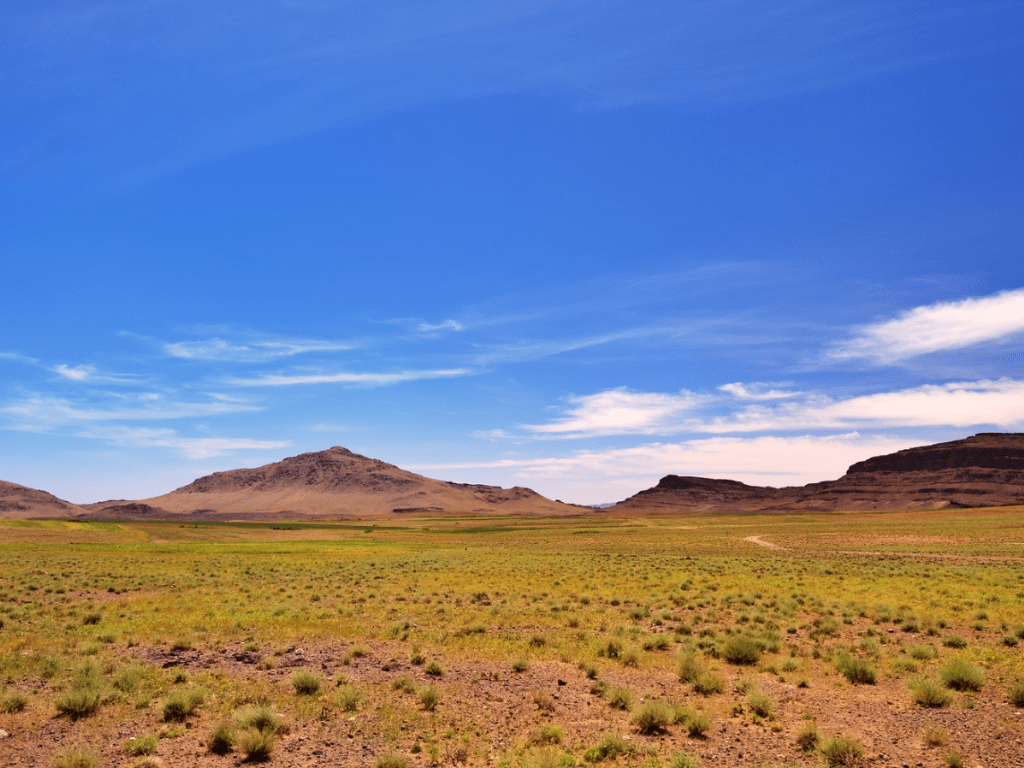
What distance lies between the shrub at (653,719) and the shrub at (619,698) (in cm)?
101

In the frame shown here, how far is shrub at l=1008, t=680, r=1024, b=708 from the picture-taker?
11210 mm

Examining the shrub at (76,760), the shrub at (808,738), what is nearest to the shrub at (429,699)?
the shrub at (76,760)

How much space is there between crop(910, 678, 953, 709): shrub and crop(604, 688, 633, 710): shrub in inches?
218

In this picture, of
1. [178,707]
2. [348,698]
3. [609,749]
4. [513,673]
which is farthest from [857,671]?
[178,707]

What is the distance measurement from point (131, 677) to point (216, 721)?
3123 millimetres

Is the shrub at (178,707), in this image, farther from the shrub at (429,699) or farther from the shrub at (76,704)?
the shrub at (429,699)

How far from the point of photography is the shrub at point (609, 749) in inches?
369

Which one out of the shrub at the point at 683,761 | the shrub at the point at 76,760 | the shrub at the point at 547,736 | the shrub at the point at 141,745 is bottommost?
the shrub at the point at 547,736

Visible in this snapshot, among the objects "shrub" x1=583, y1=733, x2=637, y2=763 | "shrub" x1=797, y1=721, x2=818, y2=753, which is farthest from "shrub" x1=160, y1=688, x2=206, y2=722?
"shrub" x1=797, y1=721, x2=818, y2=753

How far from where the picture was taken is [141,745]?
9.38m

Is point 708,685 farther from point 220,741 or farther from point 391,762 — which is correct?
point 220,741

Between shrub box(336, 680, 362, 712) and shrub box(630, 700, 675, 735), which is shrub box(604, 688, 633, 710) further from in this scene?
shrub box(336, 680, 362, 712)

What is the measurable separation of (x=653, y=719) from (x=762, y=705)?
2.36 metres

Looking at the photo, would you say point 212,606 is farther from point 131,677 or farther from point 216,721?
point 216,721
